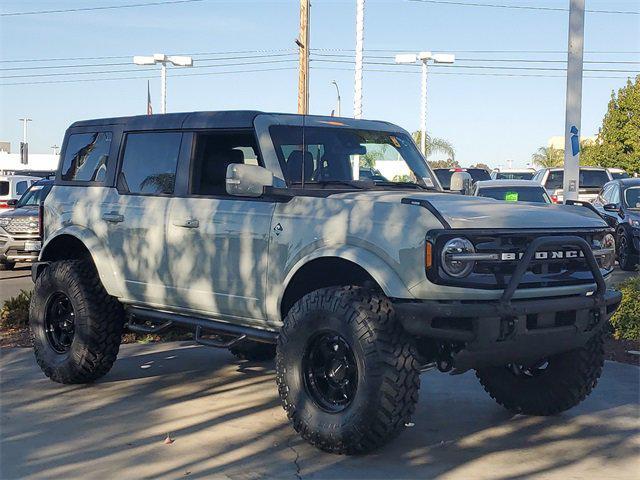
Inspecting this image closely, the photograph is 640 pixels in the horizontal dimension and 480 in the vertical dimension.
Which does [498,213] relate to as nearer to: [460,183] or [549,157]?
[460,183]

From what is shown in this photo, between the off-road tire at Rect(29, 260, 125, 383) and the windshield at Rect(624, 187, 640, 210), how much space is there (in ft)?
38.9

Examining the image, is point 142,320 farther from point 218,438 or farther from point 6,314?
point 6,314

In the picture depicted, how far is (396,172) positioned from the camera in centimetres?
715

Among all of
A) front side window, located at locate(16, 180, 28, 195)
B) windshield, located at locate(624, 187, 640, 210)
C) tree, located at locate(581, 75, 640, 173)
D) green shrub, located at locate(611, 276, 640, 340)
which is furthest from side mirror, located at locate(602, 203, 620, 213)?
tree, located at locate(581, 75, 640, 173)

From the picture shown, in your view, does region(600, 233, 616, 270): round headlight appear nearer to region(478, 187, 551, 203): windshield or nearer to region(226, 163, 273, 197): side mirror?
region(226, 163, 273, 197): side mirror

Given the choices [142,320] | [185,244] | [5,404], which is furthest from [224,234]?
[5,404]

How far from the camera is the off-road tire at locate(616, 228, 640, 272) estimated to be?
1636 cm

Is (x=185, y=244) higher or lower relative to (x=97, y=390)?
higher

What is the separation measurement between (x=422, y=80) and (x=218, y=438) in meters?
34.0

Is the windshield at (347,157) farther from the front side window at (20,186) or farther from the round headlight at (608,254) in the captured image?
the front side window at (20,186)

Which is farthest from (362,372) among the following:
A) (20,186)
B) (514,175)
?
(514,175)

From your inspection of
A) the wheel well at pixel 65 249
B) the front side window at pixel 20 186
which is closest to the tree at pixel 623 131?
the front side window at pixel 20 186

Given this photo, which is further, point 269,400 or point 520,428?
point 269,400

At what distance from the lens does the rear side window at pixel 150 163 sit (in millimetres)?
7098
